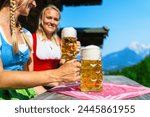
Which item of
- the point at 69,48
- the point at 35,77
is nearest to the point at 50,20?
the point at 69,48

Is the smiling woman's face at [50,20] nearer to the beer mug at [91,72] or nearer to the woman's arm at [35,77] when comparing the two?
the beer mug at [91,72]

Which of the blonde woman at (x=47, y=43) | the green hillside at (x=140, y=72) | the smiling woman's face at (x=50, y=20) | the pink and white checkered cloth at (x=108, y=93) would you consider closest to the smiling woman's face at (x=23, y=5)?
the pink and white checkered cloth at (x=108, y=93)

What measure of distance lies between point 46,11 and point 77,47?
102 cm

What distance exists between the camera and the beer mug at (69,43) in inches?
116

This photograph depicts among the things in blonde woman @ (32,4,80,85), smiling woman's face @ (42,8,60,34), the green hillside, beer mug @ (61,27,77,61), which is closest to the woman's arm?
beer mug @ (61,27,77,61)

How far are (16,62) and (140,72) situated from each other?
26.4 feet

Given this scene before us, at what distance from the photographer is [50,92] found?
2395 mm

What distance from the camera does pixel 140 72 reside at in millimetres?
10430

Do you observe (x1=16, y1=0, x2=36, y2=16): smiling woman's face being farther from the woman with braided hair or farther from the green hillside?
the green hillside

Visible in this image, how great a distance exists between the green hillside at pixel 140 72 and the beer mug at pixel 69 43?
706 cm

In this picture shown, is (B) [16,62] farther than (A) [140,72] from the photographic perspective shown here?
No

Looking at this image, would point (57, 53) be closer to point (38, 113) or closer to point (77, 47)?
point (77, 47)

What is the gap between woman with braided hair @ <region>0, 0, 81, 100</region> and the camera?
2.15 m

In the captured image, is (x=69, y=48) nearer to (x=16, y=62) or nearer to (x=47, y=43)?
(x=16, y=62)
